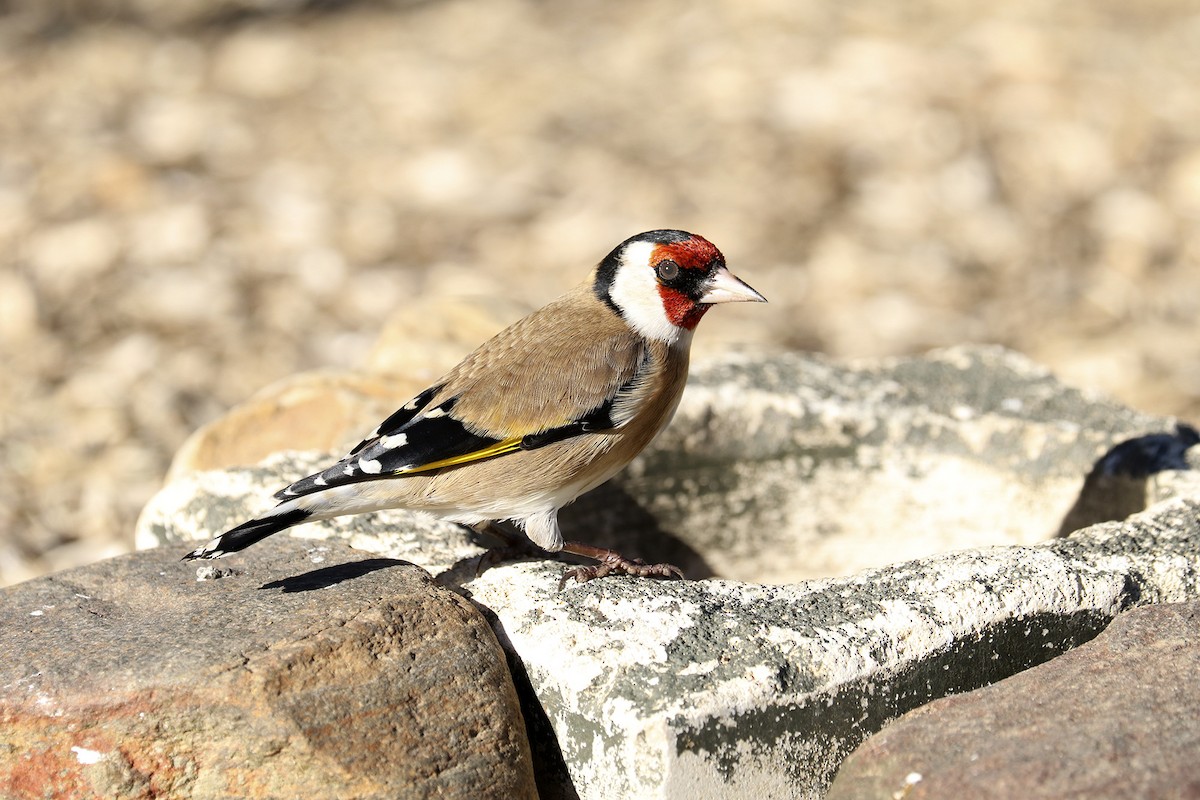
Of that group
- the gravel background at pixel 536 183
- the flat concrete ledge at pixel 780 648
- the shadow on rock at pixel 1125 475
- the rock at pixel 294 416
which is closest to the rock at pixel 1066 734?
the flat concrete ledge at pixel 780 648

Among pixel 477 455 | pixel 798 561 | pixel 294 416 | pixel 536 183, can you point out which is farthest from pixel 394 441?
pixel 536 183

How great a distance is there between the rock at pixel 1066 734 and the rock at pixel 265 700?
815 millimetres

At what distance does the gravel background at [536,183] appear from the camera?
24.0 feet

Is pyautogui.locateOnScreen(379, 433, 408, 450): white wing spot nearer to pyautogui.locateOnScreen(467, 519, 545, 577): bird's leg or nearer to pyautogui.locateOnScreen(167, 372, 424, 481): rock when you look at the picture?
pyautogui.locateOnScreen(467, 519, 545, 577): bird's leg

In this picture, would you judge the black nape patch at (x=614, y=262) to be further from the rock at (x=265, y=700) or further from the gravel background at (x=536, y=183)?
the gravel background at (x=536, y=183)

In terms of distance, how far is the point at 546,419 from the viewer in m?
3.69

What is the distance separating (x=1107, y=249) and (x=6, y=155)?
254 inches

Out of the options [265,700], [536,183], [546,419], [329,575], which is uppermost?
[536,183]

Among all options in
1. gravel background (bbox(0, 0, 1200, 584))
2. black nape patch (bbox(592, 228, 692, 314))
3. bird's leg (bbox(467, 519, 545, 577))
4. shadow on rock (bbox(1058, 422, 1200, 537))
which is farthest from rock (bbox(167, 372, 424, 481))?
shadow on rock (bbox(1058, 422, 1200, 537))

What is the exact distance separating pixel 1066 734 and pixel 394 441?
1.74 m

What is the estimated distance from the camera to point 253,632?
3064mm

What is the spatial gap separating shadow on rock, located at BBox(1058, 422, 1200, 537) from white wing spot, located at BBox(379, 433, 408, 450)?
2.04 metres

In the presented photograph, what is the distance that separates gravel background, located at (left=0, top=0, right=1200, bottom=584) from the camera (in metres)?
7.31

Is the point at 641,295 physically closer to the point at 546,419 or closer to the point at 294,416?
the point at 546,419
